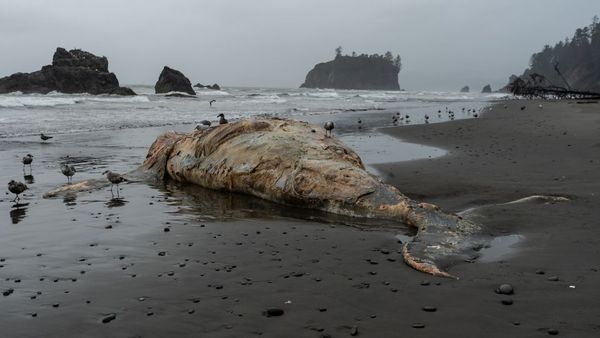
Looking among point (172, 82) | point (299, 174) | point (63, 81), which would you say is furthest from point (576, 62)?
point (299, 174)

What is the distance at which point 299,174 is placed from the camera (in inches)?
319

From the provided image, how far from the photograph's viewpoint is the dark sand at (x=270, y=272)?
392 cm

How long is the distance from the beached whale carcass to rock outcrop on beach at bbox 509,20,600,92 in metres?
102

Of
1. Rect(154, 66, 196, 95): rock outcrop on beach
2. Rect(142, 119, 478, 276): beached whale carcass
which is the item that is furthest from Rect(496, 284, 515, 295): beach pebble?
Rect(154, 66, 196, 95): rock outcrop on beach

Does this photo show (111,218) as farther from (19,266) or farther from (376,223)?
(376,223)

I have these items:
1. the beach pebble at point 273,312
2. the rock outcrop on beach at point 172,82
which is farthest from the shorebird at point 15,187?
the rock outcrop on beach at point 172,82

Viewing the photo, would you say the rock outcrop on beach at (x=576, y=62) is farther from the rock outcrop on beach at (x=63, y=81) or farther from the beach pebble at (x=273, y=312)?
the beach pebble at (x=273, y=312)

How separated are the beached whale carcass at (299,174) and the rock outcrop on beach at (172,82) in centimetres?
6721

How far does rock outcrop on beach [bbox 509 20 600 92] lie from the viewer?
110375mm

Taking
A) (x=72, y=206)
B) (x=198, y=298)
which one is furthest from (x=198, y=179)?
(x=198, y=298)

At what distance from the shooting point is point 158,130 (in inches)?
911

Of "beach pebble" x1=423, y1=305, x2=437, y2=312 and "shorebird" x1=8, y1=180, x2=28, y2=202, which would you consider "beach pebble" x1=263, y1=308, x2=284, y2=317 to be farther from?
"shorebird" x1=8, y1=180, x2=28, y2=202

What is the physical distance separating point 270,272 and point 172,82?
75.0m

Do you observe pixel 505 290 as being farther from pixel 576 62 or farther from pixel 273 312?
pixel 576 62
